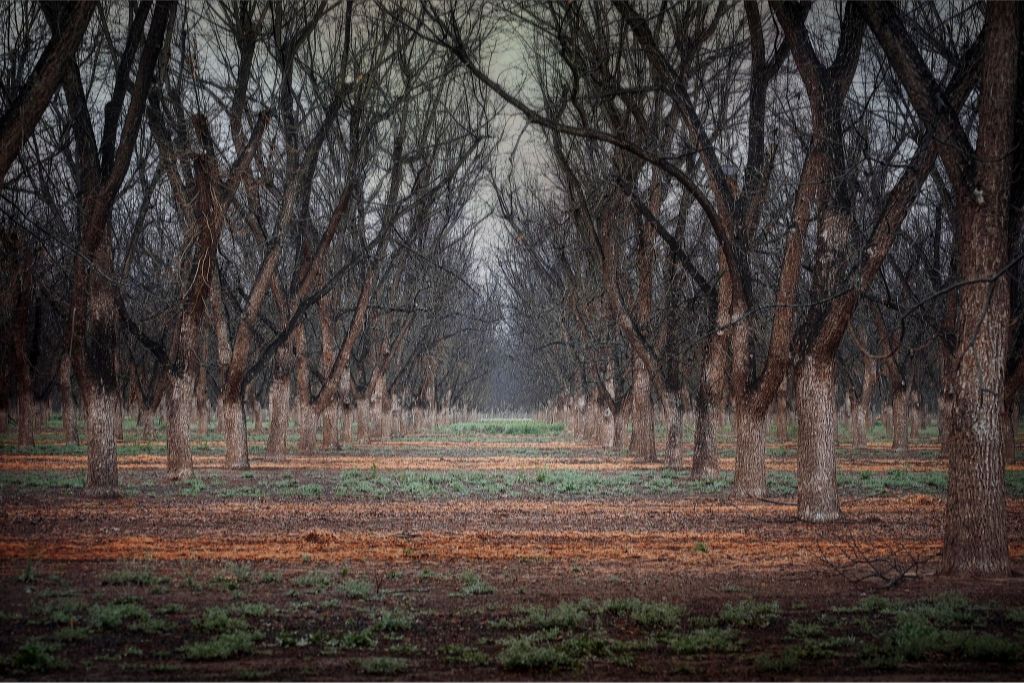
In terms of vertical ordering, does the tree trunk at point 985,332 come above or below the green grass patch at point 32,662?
above

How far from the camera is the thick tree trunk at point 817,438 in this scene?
1537cm

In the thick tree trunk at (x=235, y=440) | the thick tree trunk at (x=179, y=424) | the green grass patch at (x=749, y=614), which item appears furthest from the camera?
the thick tree trunk at (x=235, y=440)

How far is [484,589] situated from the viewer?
10.5m

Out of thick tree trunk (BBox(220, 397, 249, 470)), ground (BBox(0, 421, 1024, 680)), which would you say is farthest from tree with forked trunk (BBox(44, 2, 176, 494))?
thick tree trunk (BBox(220, 397, 249, 470))

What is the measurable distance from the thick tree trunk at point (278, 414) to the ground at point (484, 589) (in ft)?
33.8

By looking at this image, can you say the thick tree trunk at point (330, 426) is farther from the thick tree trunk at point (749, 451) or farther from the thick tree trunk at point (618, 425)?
the thick tree trunk at point (749, 451)

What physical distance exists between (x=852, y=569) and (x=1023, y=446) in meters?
35.7

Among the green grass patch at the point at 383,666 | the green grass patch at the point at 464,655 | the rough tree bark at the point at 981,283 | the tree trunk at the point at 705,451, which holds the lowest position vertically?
Answer: the green grass patch at the point at 464,655

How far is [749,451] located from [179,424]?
37.6 feet

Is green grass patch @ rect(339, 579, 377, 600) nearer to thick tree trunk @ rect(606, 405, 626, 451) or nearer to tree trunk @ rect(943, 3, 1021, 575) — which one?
tree trunk @ rect(943, 3, 1021, 575)

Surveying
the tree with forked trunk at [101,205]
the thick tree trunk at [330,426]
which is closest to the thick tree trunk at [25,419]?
the thick tree trunk at [330,426]

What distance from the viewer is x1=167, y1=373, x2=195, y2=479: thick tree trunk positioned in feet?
72.8

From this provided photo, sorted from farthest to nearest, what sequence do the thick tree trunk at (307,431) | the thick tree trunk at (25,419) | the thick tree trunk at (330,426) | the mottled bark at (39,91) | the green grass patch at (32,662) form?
the thick tree trunk at (330,426) < the thick tree trunk at (25,419) < the thick tree trunk at (307,431) < the mottled bark at (39,91) < the green grass patch at (32,662)

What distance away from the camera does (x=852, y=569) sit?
1195cm
